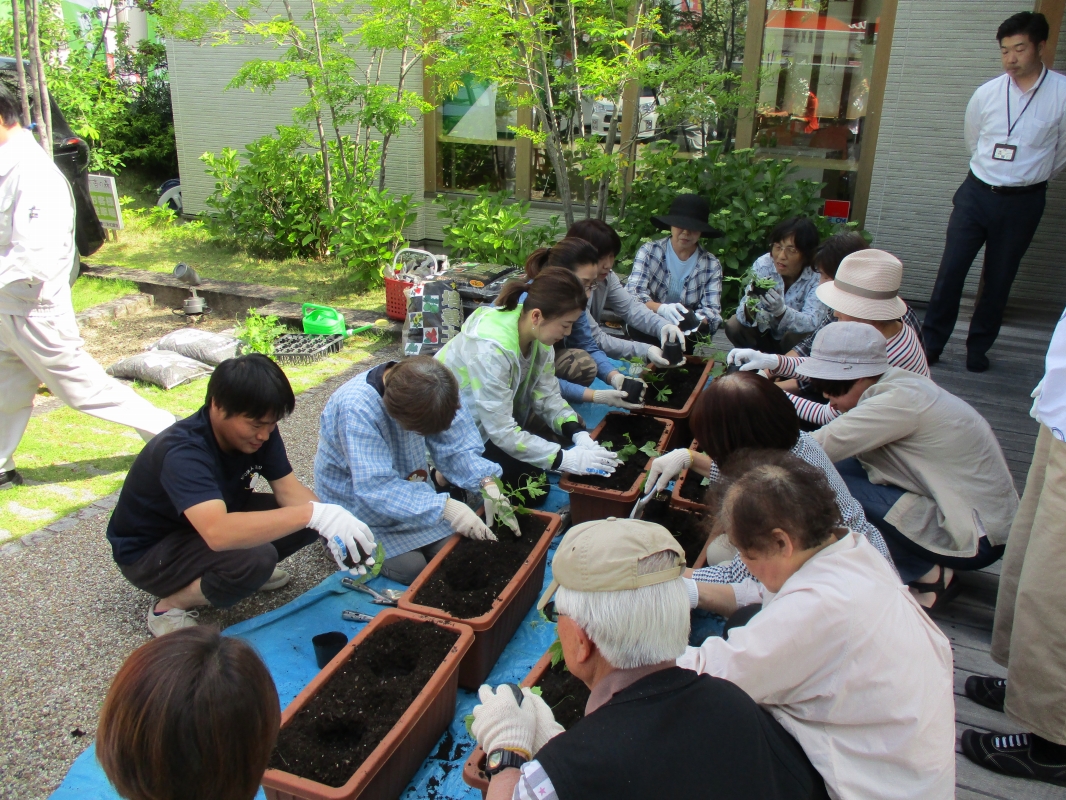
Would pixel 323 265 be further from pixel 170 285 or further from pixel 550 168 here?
pixel 550 168

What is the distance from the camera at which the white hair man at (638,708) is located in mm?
1151

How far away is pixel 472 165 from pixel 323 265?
5.79 feet

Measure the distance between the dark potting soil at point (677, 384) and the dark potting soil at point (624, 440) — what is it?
0.17 metres

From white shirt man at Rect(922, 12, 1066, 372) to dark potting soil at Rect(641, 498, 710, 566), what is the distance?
2.64 meters

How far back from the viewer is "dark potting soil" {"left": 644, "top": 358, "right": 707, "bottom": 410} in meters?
3.84

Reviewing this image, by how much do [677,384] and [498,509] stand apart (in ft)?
5.74

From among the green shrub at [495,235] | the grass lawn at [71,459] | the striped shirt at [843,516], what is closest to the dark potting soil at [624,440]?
the striped shirt at [843,516]

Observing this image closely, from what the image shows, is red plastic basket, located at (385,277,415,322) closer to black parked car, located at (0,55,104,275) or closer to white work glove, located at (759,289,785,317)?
white work glove, located at (759,289,785,317)

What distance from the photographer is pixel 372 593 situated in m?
2.64

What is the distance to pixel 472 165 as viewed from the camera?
24.9 ft

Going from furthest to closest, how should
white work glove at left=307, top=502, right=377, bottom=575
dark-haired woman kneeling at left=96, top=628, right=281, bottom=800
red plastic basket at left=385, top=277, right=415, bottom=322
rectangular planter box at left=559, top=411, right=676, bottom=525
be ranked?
1. red plastic basket at left=385, top=277, right=415, bottom=322
2. rectangular planter box at left=559, top=411, right=676, bottom=525
3. white work glove at left=307, top=502, right=377, bottom=575
4. dark-haired woman kneeling at left=96, top=628, right=281, bottom=800

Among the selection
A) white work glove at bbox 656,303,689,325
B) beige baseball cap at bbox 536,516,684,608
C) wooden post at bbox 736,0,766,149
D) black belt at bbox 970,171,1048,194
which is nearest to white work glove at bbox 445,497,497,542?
beige baseball cap at bbox 536,516,684,608

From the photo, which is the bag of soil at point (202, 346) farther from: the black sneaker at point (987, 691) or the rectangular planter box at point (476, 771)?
the black sneaker at point (987, 691)

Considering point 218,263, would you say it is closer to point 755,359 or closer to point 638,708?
point 755,359
